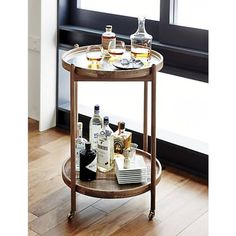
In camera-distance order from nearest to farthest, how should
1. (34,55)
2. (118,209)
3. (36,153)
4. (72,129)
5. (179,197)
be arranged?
(72,129) < (118,209) < (179,197) < (36,153) < (34,55)

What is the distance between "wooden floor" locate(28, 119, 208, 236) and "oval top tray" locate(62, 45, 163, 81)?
2.05ft

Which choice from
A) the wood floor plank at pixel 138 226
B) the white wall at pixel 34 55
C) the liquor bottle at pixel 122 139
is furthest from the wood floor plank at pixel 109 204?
the white wall at pixel 34 55

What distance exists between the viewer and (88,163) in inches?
88.0

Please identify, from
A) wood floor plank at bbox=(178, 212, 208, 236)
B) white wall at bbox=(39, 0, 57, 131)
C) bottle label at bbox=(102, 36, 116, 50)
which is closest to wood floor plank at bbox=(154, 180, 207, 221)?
wood floor plank at bbox=(178, 212, 208, 236)

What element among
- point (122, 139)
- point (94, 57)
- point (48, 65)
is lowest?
point (122, 139)

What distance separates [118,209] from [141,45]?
29.2 inches

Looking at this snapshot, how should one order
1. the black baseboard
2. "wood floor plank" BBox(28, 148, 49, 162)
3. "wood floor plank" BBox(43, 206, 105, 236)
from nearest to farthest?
"wood floor plank" BBox(43, 206, 105, 236) → the black baseboard → "wood floor plank" BBox(28, 148, 49, 162)

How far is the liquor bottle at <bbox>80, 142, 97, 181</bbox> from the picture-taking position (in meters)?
2.24

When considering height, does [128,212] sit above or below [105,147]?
below

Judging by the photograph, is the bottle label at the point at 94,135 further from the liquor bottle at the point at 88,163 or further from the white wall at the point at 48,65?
the white wall at the point at 48,65

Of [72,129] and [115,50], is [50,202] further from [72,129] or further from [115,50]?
[115,50]

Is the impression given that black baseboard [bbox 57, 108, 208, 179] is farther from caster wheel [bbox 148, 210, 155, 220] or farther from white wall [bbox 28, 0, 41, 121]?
white wall [bbox 28, 0, 41, 121]

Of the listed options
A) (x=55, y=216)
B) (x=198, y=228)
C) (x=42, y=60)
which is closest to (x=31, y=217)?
(x=55, y=216)
